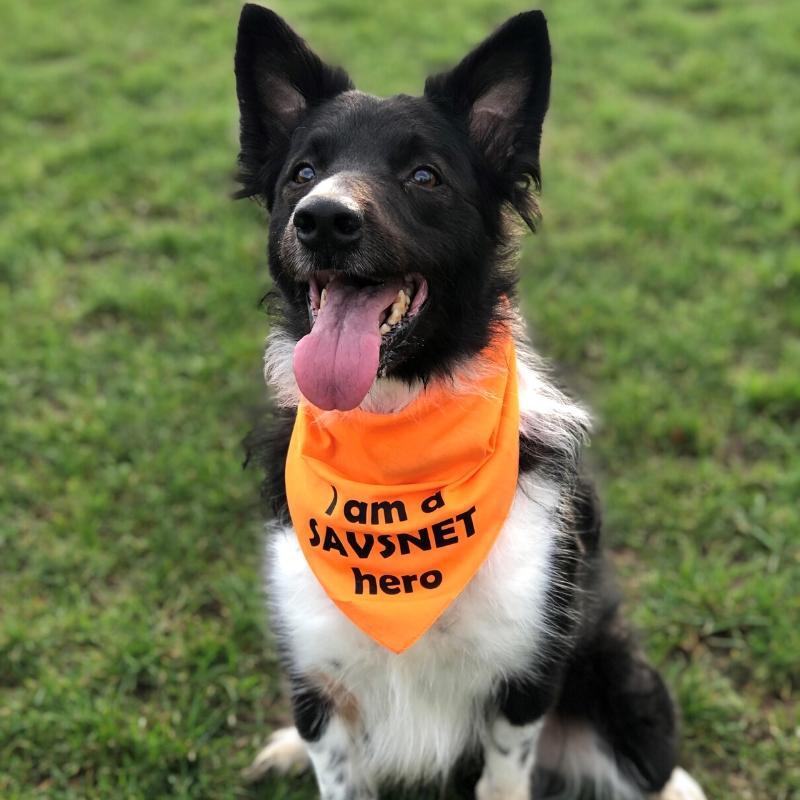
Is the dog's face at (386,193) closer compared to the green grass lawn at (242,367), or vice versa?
the dog's face at (386,193)

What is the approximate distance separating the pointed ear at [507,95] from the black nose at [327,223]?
Answer: 63cm

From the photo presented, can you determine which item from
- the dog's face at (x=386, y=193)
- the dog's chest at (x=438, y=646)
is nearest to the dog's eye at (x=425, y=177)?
the dog's face at (x=386, y=193)

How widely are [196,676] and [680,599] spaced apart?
6.72ft

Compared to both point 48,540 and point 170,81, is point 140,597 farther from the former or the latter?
point 170,81

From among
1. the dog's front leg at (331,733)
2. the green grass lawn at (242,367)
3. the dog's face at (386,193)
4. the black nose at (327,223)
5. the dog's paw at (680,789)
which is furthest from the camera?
the green grass lawn at (242,367)

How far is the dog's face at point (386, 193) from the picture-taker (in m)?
2.55

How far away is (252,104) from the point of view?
9.82 feet

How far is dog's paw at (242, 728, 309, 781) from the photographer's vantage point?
11.4ft

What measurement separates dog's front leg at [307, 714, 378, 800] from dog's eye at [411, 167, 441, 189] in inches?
67.8

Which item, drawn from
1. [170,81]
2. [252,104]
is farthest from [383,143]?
[170,81]

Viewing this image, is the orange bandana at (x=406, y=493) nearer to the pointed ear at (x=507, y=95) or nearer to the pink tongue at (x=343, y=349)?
the pink tongue at (x=343, y=349)

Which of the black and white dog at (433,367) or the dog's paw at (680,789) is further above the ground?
the black and white dog at (433,367)

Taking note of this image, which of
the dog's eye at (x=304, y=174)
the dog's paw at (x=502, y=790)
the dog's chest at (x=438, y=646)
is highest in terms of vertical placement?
the dog's eye at (x=304, y=174)

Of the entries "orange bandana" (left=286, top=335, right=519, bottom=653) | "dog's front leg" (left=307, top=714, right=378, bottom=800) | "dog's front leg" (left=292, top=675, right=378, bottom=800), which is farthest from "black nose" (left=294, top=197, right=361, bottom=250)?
"dog's front leg" (left=307, top=714, right=378, bottom=800)
